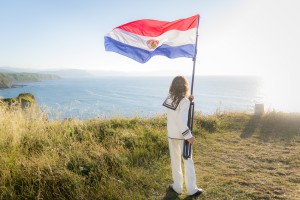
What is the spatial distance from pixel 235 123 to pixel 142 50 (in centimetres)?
683

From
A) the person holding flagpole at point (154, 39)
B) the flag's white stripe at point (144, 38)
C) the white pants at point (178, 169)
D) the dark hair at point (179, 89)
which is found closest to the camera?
the dark hair at point (179, 89)

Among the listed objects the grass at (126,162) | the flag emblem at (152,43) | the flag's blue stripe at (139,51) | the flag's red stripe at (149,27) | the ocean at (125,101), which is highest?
the flag's red stripe at (149,27)

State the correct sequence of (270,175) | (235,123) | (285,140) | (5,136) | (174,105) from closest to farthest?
(174,105) < (270,175) < (5,136) < (285,140) < (235,123)

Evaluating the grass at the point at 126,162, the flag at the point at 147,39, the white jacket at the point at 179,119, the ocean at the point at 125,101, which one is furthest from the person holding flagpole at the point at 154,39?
the ocean at the point at 125,101

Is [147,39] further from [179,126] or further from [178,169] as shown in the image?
[178,169]

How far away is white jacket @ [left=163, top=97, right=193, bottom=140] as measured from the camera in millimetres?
4352

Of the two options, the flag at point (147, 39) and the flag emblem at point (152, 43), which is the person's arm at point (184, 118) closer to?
the flag at point (147, 39)

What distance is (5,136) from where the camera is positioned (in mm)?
6281

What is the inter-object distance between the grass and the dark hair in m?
1.86

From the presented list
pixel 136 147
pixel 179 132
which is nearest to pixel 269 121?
pixel 136 147

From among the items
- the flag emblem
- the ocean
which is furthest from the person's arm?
the ocean

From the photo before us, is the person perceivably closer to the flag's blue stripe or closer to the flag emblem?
the flag's blue stripe

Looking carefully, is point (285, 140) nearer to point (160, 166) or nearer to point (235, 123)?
point (235, 123)

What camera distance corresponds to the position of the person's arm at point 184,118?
4.34 m
